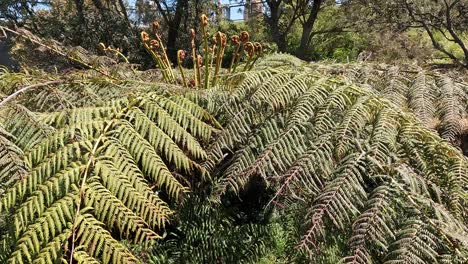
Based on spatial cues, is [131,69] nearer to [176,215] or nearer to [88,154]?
[176,215]

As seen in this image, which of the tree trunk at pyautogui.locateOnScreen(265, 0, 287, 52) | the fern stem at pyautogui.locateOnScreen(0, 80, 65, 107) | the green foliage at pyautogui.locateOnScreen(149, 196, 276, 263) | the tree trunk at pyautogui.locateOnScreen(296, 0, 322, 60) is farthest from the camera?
the tree trunk at pyautogui.locateOnScreen(265, 0, 287, 52)

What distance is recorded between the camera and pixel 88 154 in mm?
1152

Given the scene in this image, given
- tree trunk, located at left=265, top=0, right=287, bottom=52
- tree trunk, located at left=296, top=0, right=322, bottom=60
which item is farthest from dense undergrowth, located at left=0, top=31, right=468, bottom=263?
tree trunk, located at left=265, top=0, right=287, bottom=52

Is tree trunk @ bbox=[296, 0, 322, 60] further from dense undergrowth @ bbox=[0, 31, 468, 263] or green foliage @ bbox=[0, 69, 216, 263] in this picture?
green foliage @ bbox=[0, 69, 216, 263]

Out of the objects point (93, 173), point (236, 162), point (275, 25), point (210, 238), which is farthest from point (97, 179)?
point (275, 25)

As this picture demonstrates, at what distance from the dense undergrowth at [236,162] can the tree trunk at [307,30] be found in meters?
11.8

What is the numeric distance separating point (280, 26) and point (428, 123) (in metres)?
13.2

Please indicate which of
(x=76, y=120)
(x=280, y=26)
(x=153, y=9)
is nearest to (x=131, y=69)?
(x=76, y=120)

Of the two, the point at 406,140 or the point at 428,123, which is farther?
the point at 428,123

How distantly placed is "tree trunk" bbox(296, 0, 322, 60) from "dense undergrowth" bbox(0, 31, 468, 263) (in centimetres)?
1184

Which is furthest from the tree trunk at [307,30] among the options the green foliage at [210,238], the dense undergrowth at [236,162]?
the dense undergrowth at [236,162]

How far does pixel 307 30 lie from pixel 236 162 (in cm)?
1270

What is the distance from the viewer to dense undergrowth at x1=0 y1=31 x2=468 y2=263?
3.50 feet

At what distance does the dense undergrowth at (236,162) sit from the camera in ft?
3.50
